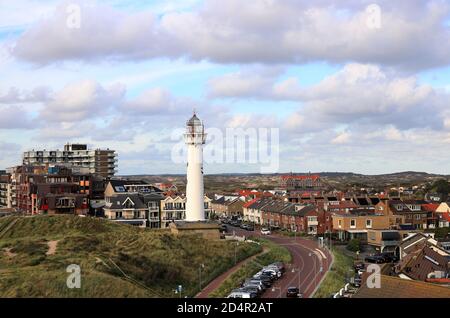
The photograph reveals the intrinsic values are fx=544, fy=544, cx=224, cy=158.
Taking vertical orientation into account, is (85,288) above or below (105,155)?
below

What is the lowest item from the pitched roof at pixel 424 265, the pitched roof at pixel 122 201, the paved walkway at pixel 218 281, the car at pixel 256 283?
the paved walkway at pixel 218 281

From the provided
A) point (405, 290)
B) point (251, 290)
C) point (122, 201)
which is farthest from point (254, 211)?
point (405, 290)

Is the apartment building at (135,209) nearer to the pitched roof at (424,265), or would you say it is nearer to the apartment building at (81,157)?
the pitched roof at (424,265)

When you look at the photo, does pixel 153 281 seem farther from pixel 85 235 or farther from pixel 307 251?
pixel 307 251

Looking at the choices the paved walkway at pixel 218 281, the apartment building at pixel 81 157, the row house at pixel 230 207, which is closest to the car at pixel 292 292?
the paved walkway at pixel 218 281

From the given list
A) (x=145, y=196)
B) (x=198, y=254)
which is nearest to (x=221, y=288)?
(x=198, y=254)

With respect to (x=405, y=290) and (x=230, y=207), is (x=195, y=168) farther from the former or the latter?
(x=230, y=207)

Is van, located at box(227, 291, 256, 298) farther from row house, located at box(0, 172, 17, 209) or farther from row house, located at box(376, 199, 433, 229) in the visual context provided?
row house, located at box(0, 172, 17, 209)
